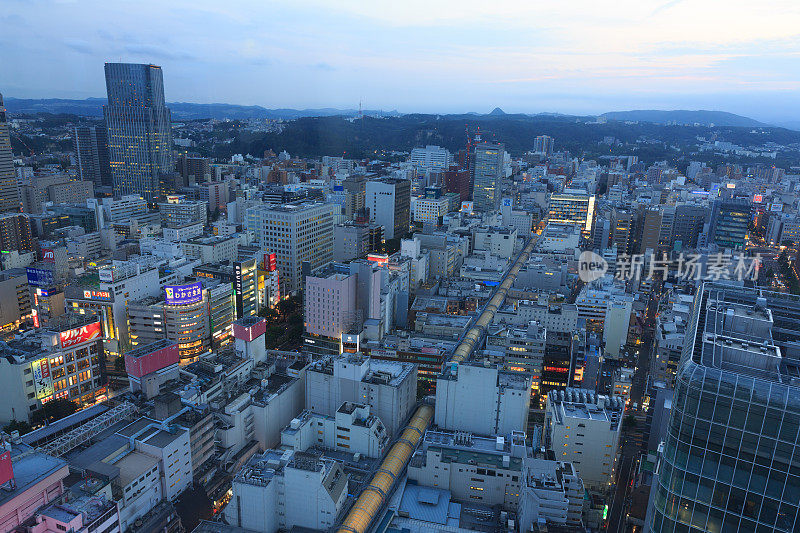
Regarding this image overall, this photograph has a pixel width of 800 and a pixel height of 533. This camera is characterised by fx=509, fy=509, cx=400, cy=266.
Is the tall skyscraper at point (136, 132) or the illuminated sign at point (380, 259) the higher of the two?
the tall skyscraper at point (136, 132)

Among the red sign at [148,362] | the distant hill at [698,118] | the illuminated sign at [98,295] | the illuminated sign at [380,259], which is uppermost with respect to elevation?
the distant hill at [698,118]

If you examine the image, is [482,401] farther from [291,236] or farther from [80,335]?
[291,236]

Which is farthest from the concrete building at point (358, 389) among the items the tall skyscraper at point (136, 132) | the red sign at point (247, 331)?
the tall skyscraper at point (136, 132)

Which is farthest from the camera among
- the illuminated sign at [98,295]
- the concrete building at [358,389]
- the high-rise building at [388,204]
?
the high-rise building at [388,204]

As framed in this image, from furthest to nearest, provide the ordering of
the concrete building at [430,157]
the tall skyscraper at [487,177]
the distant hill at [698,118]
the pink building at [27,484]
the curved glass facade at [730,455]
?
1. the distant hill at [698,118]
2. the concrete building at [430,157]
3. the tall skyscraper at [487,177]
4. the pink building at [27,484]
5. the curved glass facade at [730,455]

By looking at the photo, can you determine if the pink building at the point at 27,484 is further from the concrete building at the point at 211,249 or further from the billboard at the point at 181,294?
the concrete building at the point at 211,249

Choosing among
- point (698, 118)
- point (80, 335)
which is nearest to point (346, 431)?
point (80, 335)

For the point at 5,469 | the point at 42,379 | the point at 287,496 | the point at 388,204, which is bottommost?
the point at 287,496
